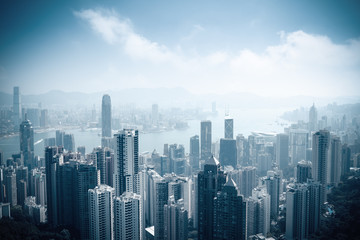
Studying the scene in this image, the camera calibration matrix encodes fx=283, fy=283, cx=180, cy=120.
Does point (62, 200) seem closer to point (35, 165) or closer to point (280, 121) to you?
point (35, 165)

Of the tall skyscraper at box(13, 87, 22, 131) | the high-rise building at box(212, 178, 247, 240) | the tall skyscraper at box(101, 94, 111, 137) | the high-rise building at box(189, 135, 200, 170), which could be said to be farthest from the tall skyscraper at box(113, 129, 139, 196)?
the tall skyscraper at box(101, 94, 111, 137)

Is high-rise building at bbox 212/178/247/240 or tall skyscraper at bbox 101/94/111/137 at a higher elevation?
tall skyscraper at bbox 101/94/111/137

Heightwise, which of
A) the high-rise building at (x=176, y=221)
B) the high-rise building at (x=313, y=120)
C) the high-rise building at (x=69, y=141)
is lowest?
the high-rise building at (x=176, y=221)

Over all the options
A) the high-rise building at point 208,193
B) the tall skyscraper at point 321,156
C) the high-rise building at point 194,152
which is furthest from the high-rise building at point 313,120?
the high-rise building at point 208,193

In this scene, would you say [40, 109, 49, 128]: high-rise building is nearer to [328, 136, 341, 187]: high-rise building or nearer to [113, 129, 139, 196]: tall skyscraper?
[113, 129, 139, 196]: tall skyscraper

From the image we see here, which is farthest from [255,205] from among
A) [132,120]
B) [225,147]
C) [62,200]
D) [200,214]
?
[132,120]

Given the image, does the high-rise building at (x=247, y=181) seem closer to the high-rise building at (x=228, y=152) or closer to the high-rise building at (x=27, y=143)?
the high-rise building at (x=228, y=152)
